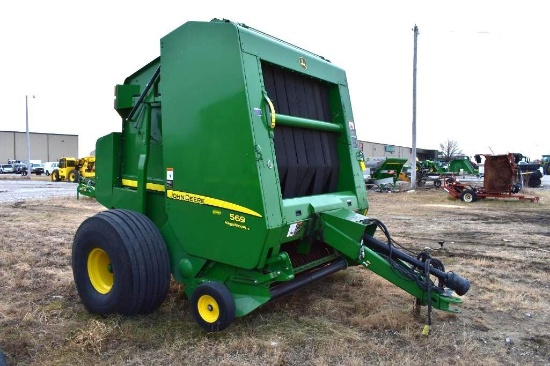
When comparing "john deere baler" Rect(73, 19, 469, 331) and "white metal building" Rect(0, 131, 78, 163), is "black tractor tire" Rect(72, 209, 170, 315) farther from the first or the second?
"white metal building" Rect(0, 131, 78, 163)

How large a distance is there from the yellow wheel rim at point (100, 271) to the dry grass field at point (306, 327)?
0.28m

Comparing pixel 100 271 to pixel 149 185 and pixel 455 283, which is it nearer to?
pixel 149 185

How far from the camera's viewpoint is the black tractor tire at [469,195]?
16.5 metres

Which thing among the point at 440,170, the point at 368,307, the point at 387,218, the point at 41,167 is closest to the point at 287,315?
the point at 368,307

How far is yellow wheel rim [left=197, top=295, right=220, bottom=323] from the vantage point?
353cm

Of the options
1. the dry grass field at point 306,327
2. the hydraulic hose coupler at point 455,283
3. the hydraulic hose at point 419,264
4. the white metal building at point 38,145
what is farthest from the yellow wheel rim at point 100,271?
the white metal building at point 38,145

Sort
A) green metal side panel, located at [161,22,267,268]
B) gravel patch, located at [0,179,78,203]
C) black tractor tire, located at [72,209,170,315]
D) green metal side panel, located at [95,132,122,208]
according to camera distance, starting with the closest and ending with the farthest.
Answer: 1. green metal side panel, located at [161,22,267,268]
2. black tractor tire, located at [72,209,170,315]
3. green metal side panel, located at [95,132,122,208]
4. gravel patch, located at [0,179,78,203]

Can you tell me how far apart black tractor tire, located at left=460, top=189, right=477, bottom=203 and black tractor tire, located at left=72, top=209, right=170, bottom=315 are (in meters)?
15.1

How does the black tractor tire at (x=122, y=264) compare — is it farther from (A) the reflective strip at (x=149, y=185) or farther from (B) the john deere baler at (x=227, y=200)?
(A) the reflective strip at (x=149, y=185)

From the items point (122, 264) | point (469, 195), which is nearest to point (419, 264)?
point (122, 264)

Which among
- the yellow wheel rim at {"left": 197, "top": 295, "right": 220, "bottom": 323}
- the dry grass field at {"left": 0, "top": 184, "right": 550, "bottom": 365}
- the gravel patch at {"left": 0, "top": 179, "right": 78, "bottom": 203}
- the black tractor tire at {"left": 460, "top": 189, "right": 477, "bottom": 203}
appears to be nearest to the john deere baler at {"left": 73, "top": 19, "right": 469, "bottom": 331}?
the yellow wheel rim at {"left": 197, "top": 295, "right": 220, "bottom": 323}

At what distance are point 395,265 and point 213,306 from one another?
161 centimetres

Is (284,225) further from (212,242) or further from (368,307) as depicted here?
(368,307)

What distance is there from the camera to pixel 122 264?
370 cm
